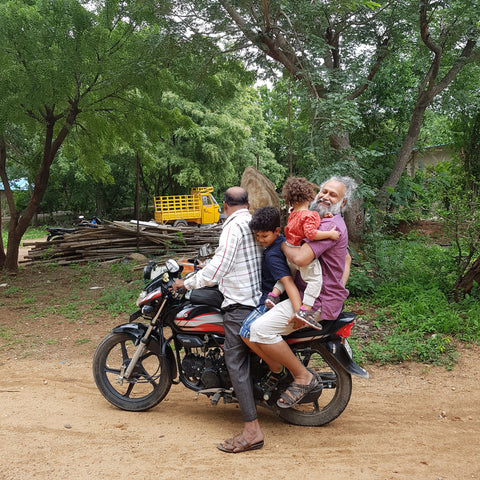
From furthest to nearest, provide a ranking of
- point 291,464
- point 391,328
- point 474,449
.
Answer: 1. point 391,328
2. point 474,449
3. point 291,464

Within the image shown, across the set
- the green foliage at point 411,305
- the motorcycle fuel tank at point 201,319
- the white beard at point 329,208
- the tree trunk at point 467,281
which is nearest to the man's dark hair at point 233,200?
the white beard at point 329,208

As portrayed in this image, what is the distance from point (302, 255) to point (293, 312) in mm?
439

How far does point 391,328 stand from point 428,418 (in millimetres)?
2072

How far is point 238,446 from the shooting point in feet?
10.9

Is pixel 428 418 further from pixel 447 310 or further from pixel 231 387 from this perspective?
pixel 447 310

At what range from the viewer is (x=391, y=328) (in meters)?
6.04

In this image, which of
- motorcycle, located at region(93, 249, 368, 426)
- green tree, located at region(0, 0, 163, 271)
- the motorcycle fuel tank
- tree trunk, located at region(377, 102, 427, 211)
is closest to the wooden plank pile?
green tree, located at region(0, 0, 163, 271)

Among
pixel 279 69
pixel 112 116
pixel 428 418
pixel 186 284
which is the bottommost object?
pixel 428 418

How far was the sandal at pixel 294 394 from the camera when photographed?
3451mm

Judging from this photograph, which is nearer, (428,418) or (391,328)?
(428,418)

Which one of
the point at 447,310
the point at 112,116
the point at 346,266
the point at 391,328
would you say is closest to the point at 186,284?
the point at 346,266

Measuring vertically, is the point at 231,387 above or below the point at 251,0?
below

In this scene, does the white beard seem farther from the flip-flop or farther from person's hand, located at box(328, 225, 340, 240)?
the flip-flop

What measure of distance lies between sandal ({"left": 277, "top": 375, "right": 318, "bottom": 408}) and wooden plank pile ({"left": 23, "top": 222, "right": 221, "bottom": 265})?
979cm
